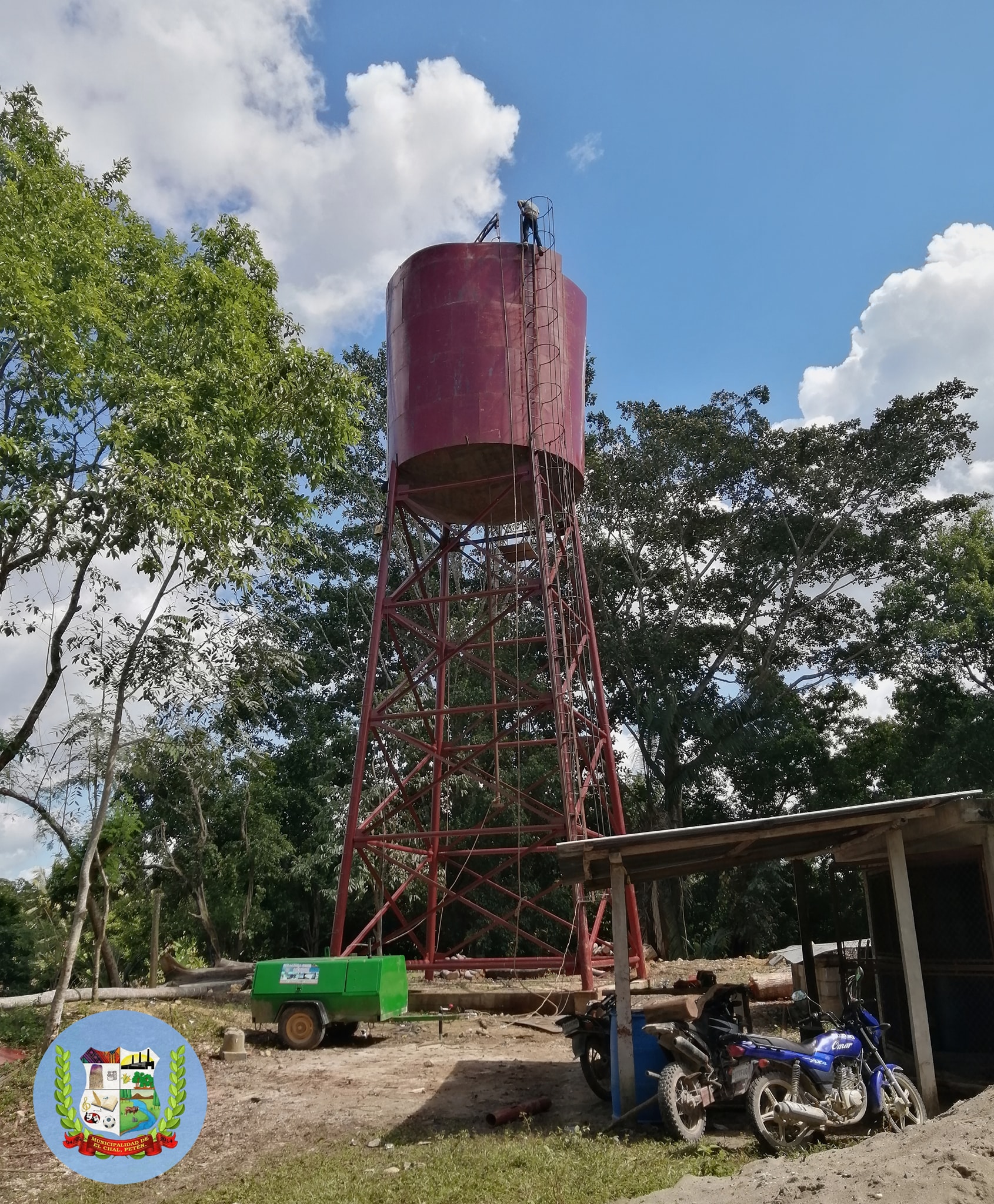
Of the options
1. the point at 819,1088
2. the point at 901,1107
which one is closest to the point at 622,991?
the point at 819,1088

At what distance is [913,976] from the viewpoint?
24.8ft

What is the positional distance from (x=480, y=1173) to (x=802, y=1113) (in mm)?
2273

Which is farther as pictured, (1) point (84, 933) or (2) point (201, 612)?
(1) point (84, 933)

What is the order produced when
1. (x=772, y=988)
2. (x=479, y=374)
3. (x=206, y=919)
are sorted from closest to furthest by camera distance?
(x=772, y=988)
(x=479, y=374)
(x=206, y=919)

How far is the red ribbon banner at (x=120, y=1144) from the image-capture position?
3.52 metres

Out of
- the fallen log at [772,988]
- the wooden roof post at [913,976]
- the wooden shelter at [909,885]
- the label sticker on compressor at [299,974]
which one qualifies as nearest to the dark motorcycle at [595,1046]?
the wooden shelter at [909,885]

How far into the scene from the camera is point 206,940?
2664 cm

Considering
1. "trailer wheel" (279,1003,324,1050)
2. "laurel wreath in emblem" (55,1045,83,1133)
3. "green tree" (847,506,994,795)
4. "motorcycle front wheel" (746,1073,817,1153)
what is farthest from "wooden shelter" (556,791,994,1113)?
"green tree" (847,506,994,795)

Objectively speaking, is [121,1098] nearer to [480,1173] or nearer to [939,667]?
[480,1173]

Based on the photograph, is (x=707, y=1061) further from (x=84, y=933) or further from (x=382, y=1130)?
(x=84, y=933)

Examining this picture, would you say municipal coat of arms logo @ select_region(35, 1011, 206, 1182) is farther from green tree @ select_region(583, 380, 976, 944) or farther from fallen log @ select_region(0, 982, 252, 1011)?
green tree @ select_region(583, 380, 976, 944)

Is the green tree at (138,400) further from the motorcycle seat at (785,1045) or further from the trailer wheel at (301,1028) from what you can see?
the motorcycle seat at (785,1045)

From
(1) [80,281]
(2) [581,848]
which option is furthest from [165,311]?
(2) [581,848]

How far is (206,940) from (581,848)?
21901mm
